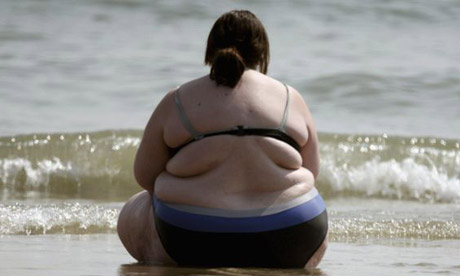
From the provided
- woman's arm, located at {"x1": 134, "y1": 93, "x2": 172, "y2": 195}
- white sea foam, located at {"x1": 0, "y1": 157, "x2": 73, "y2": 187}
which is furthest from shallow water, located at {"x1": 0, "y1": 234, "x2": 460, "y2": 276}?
white sea foam, located at {"x1": 0, "y1": 157, "x2": 73, "y2": 187}

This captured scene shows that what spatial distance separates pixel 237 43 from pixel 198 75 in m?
8.69

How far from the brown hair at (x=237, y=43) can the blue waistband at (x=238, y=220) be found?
516 millimetres

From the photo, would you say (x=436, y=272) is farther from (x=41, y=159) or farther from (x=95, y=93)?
(x=95, y=93)

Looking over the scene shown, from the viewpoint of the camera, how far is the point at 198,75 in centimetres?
1323

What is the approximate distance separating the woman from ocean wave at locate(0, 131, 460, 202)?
4.14 m

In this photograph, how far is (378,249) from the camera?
19.8 feet

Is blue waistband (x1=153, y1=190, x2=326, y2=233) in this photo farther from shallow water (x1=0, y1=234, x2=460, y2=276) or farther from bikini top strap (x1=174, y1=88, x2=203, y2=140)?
bikini top strap (x1=174, y1=88, x2=203, y2=140)

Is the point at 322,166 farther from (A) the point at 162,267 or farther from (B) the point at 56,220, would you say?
(A) the point at 162,267

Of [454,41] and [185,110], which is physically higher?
[185,110]

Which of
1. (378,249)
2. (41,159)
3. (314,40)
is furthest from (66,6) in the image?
(378,249)

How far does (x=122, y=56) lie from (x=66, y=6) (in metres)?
2.53

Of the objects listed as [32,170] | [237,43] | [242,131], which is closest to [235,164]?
[242,131]

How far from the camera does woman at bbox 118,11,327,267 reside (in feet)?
14.5

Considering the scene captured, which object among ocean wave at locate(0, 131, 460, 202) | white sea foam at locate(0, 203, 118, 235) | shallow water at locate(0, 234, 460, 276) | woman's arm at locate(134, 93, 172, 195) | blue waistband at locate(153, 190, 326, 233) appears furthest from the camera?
ocean wave at locate(0, 131, 460, 202)
